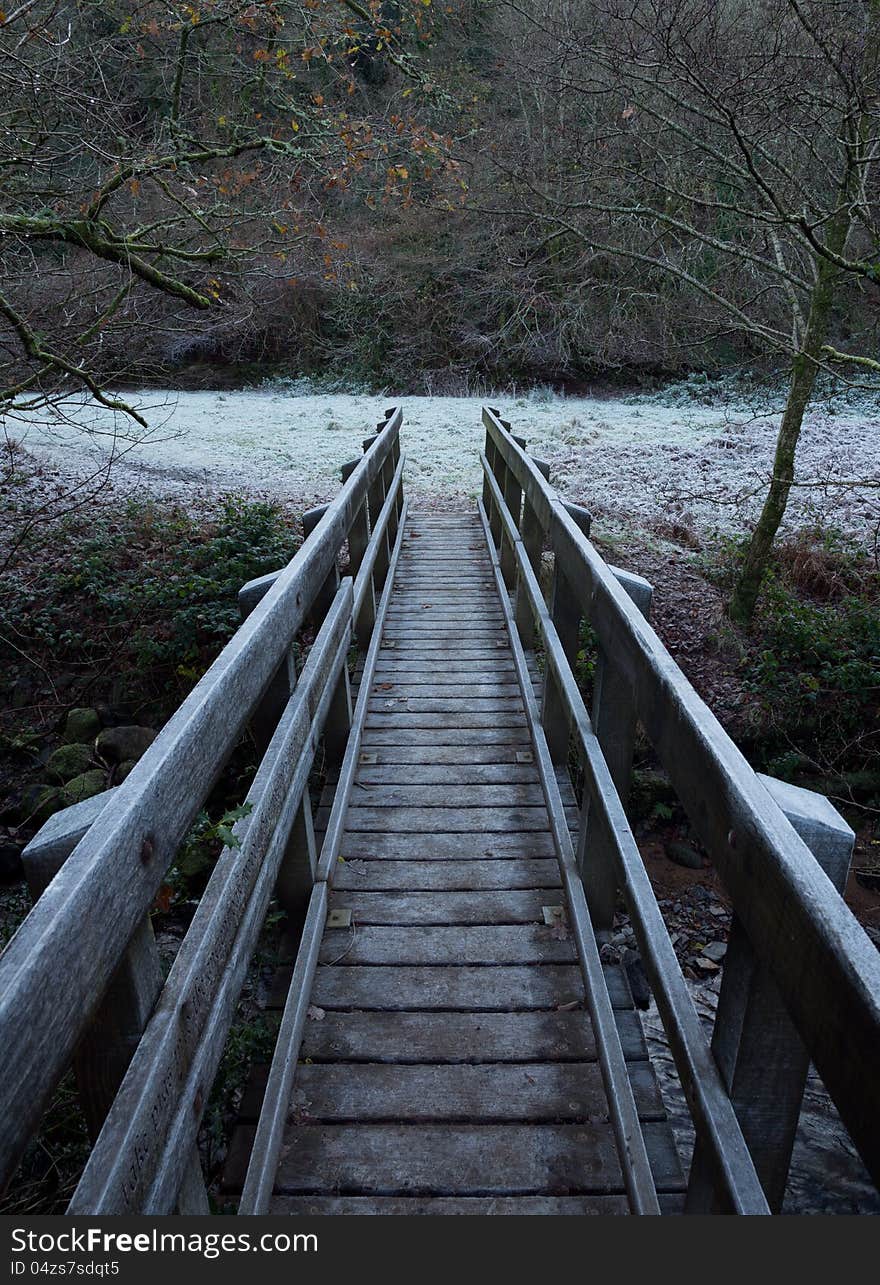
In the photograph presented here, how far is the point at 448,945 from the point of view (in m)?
2.99

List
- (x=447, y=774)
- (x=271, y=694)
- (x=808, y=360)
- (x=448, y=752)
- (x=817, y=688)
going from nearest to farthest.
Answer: (x=271, y=694) → (x=447, y=774) → (x=448, y=752) → (x=808, y=360) → (x=817, y=688)

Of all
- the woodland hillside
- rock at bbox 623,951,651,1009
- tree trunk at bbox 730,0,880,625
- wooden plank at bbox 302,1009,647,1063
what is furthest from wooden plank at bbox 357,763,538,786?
the woodland hillside

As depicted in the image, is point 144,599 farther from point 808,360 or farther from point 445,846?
point 808,360

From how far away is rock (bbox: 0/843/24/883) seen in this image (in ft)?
21.0

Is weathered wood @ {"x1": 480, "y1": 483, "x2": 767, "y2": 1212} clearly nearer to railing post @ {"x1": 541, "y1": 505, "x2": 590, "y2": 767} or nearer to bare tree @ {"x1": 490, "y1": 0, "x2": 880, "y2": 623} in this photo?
railing post @ {"x1": 541, "y1": 505, "x2": 590, "y2": 767}

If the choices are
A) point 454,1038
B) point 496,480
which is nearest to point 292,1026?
point 454,1038

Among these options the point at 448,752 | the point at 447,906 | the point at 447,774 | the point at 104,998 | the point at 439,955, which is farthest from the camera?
the point at 448,752

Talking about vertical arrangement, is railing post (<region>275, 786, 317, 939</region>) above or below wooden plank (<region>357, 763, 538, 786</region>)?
above

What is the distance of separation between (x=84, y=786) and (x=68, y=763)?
787 millimetres

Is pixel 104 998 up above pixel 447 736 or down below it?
above

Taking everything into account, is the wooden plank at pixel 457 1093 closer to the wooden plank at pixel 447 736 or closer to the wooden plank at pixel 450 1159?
the wooden plank at pixel 450 1159

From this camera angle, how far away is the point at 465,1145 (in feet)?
7.36

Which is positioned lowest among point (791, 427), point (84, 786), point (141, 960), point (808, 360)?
point (84, 786)

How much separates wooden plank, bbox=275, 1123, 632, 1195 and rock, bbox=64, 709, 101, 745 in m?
6.36
